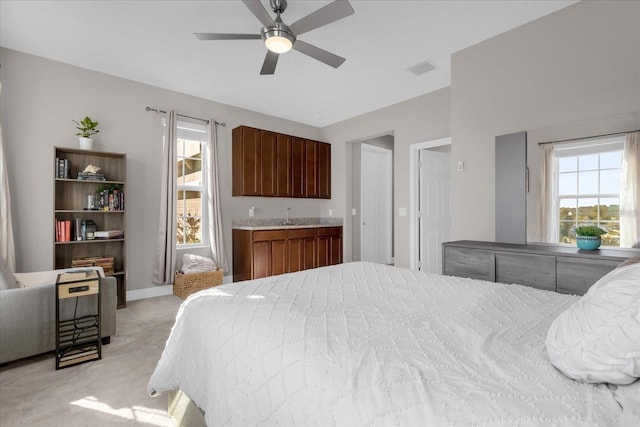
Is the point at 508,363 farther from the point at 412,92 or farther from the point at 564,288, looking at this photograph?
the point at 412,92

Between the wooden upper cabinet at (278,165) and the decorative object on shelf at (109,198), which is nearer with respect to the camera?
the decorative object on shelf at (109,198)

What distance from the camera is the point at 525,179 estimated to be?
272cm

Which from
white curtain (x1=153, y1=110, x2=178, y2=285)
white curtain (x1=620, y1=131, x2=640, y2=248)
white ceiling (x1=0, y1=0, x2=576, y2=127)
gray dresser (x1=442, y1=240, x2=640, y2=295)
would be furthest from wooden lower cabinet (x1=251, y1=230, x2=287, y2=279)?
white curtain (x1=620, y1=131, x2=640, y2=248)

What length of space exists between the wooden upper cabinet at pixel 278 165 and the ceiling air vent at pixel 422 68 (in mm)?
2207

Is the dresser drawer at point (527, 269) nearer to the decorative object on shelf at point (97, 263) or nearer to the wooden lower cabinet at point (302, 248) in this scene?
the wooden lower cabinet at point (302, 248)

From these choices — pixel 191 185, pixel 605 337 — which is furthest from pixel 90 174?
pixel 605 337

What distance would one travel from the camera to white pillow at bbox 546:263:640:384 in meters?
0.65

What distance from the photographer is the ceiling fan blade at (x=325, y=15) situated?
1.98m

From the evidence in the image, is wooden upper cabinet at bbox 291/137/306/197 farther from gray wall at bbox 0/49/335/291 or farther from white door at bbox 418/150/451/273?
white door at bbox 418/150/451/273

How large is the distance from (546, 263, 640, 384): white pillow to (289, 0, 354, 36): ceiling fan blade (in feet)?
6.59

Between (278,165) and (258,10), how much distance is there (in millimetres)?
2874

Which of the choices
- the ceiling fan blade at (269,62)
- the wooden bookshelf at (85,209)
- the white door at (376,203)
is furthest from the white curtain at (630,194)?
the wooden bookshelf at (85,209)

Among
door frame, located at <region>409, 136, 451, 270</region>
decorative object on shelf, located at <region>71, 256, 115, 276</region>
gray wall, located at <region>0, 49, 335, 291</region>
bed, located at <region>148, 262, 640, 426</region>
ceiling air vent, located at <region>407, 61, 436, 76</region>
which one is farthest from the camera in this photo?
door frame, located at <region>409, 136, 451, 270</region>

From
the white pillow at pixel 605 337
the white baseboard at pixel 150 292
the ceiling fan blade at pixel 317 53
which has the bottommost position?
the white baseboard at pixel 150 292
